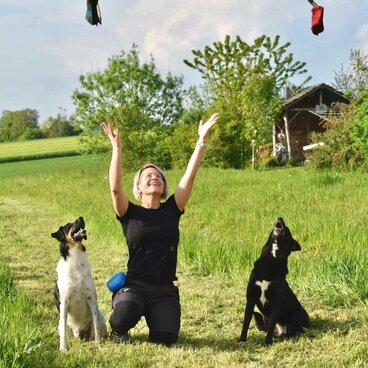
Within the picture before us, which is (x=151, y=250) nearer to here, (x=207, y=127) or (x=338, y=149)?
(x=207, y=127)

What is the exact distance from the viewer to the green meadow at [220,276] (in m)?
4.25

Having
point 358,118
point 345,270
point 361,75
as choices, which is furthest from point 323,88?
point 345,270

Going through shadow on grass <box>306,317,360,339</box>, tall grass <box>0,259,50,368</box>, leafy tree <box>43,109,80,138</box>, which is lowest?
shadow on grass <box>306,317,360,339</box>

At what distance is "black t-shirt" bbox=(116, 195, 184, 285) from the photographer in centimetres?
475

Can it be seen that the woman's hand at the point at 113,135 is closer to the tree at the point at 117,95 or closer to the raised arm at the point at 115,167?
the raised arm at the point at 115,167

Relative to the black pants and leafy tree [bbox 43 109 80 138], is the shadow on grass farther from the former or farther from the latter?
leafy tree [bbox 43 109 80 138]

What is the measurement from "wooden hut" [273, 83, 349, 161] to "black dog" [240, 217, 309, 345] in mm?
28555

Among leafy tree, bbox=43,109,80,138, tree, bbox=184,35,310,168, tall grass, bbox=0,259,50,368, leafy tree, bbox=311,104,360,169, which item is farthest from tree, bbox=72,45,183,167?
leafy tree, bbox=43,109,80,138

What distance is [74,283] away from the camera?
14.8 ft

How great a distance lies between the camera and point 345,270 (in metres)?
5.79

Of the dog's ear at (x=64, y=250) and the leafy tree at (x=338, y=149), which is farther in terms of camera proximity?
the leafy tree at (x=338, y=149)

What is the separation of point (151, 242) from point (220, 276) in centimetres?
238

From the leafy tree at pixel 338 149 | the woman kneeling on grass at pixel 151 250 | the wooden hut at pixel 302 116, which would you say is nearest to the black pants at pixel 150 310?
the woman kneeling on grass at pixel 151 250

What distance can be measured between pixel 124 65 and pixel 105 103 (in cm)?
308
